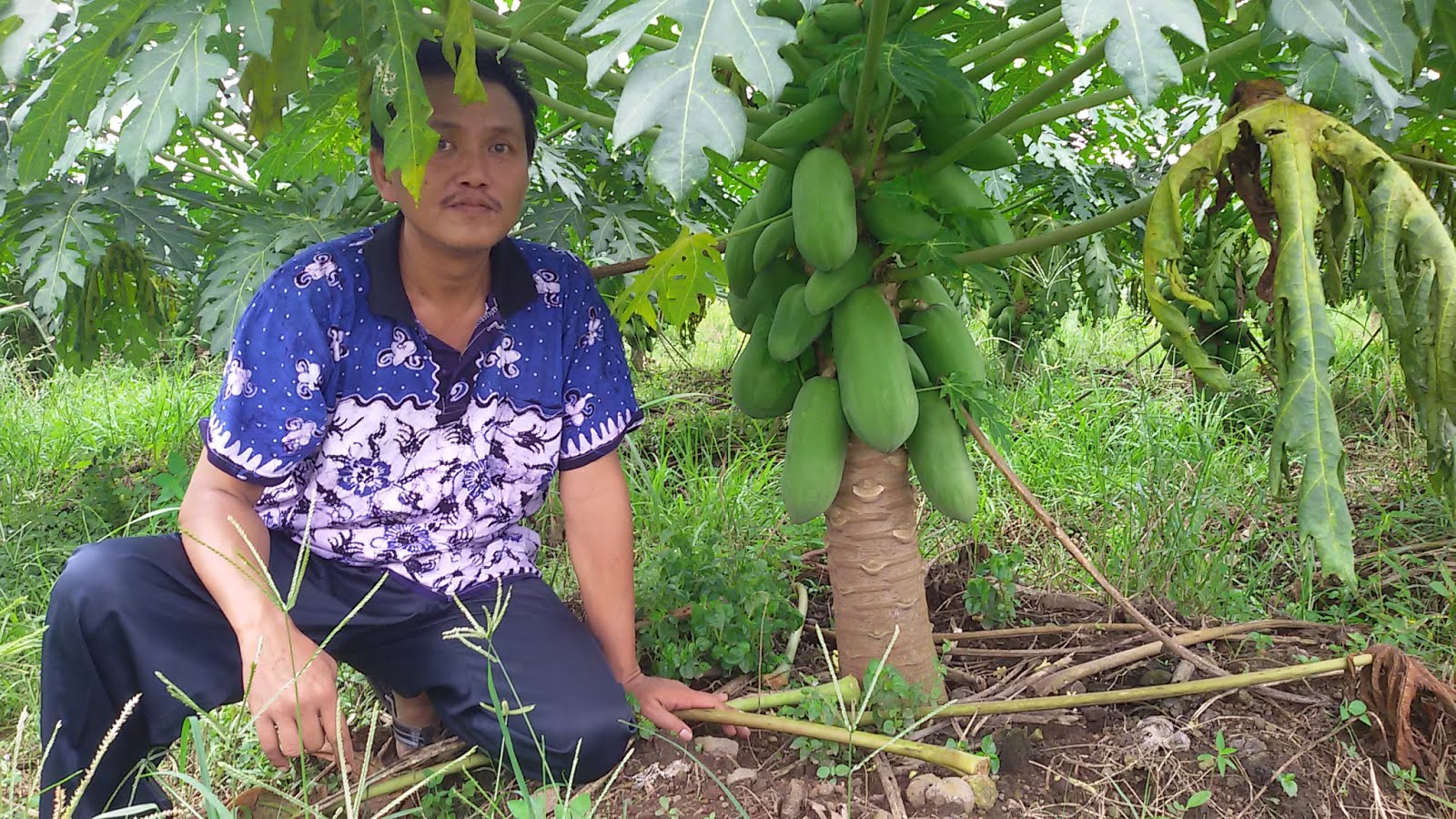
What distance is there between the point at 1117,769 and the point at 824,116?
3.21ft

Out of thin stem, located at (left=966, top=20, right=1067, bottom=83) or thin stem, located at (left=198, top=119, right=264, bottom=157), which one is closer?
thin stem, located at (left=966, top=20, right=1067, bottom=83)

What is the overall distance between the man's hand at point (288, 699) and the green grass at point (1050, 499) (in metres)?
0.05

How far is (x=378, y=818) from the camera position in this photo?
1.19m

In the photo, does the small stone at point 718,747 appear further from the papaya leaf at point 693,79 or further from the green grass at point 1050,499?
the papaya leaf at point 693,79

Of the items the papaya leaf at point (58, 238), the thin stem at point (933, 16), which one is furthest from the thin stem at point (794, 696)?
the papaya leaf at point (58, 238)

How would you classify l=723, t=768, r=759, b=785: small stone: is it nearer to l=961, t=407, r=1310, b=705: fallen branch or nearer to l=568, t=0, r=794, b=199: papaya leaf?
l=961, t=407, r=1310, b=705: fallen branch

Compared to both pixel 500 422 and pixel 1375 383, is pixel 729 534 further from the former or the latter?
pixel 1375 383

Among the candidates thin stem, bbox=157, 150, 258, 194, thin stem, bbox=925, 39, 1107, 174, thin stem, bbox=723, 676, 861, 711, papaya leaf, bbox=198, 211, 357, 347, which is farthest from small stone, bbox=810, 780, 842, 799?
thin stem, bbox=157, 150, 258, 194

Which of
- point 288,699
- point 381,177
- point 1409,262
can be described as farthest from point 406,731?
point 1409,262

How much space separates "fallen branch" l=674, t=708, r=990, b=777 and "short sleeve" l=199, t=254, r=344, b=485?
0.75 metres

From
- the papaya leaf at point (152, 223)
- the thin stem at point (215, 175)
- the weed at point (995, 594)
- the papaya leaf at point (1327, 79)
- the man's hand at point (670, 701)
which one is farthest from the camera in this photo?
the thin stem at point (215, 175)

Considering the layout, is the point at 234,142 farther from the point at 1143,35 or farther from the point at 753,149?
the point at 1143,35

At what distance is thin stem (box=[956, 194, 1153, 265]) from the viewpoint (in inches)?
47.9

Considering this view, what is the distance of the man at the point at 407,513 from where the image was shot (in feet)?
4.79
